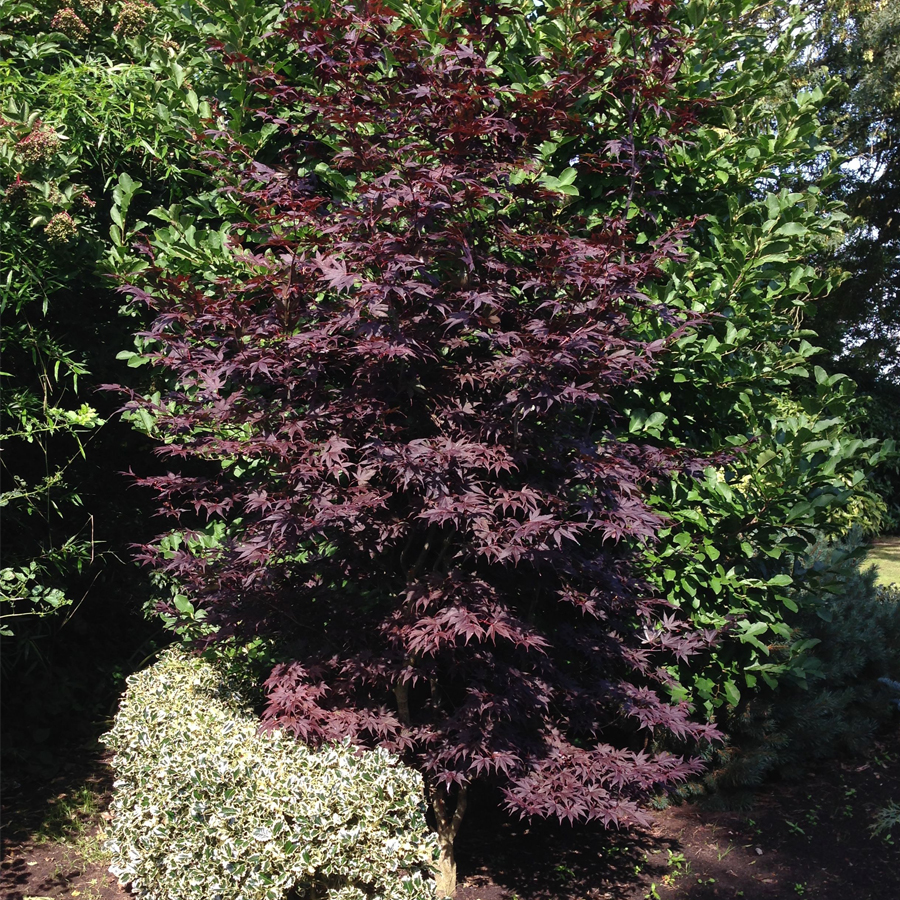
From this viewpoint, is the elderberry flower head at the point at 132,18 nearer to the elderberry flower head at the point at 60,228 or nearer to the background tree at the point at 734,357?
the elderberry flower head at the point at 60,228

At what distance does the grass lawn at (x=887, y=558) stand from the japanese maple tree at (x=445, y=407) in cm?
689

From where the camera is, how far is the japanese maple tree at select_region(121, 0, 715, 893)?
285 cm

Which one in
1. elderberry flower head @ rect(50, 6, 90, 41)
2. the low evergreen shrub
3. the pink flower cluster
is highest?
elderberry flower head @ rect(50, 6, 90, 41)

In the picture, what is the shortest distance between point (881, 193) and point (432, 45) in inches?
515

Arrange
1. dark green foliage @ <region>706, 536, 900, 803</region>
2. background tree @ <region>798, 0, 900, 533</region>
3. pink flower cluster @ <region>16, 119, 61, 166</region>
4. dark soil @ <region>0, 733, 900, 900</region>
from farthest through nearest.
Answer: background tree @ <region>798, 0, 900, 533</region> → dark green foliage @ <region>706, 536, 900, 803</region> → pink flower cluster @ <region>16, 119, 61, 166</region> → dark soil @ <region>0, 733, 900, 900</region>

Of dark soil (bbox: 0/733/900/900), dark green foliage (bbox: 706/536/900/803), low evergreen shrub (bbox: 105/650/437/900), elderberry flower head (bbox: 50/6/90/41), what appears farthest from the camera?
elderberry flower head (bbox: 50/6/90/41)

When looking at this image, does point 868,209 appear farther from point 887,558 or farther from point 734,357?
point 734,357

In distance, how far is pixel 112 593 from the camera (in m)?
5.44

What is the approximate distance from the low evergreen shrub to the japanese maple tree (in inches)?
7.0

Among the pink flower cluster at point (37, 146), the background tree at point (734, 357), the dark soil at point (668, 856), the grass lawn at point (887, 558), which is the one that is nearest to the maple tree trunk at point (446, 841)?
the dark soil at point (668, 856)

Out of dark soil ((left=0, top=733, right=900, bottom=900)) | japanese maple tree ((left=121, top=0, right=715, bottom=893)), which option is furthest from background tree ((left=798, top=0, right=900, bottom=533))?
japanese maple tree ((left=121, top=0, right=715, bottom=893))

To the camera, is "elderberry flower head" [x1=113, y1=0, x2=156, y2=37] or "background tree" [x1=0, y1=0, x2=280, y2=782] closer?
"background tree" [x1=0, y1=0, x2=280, y2=782]

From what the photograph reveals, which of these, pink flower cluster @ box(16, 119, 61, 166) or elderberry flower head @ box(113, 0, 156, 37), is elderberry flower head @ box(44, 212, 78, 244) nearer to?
pink flower cluster @ box(16, 119, 61, 166)

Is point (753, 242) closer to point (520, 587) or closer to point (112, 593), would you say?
point (520, 587)
